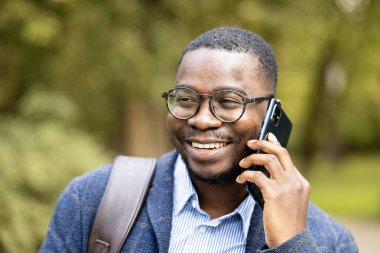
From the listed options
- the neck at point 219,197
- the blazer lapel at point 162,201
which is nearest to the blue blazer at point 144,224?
the blazer lapel at point 162,201

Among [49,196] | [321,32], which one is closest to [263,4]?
[321,32]

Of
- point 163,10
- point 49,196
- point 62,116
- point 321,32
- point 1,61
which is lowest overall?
point 49,196

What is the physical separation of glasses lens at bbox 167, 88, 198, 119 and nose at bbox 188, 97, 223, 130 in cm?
3

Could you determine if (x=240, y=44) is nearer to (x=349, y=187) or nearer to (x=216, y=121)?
(x=216, y=121)

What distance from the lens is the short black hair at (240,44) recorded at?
2.53 meters

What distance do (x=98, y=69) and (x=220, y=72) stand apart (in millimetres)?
8003

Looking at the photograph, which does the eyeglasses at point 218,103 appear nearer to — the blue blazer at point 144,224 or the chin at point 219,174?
the chin at point 219,174

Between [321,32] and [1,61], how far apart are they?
21.7 feet

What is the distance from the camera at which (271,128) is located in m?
2.50

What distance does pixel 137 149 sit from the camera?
11023 millimetres

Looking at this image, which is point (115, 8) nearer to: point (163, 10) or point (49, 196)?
point (163, 10)

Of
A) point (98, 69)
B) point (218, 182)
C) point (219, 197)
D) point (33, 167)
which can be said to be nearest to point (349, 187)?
point (98, 69)

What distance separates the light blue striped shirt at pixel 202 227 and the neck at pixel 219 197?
0.14 feet

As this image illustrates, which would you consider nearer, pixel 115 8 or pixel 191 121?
pixel 191 121
